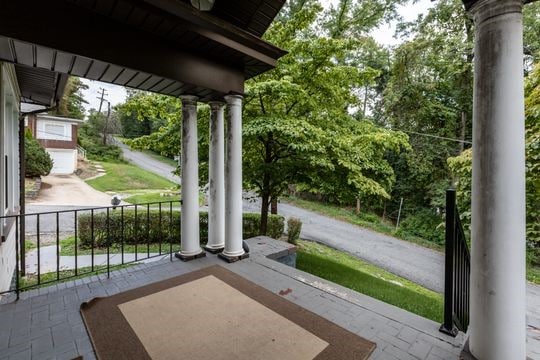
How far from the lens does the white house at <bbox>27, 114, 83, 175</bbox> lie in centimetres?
1661

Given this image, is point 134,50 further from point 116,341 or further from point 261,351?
point 261,351

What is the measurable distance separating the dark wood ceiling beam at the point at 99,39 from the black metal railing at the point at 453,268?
278 cm

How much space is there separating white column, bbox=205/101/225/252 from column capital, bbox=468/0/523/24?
295cm

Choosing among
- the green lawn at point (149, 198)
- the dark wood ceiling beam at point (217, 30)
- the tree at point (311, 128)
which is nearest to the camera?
the dark wood ceiling beam at point (217, 30)

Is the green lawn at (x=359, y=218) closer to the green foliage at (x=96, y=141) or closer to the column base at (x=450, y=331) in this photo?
Result: the column base at (x=450, y=331)

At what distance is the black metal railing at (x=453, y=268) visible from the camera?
214 centimetres

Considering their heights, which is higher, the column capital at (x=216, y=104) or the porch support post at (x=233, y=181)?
the column capital at (x=216, y=104)

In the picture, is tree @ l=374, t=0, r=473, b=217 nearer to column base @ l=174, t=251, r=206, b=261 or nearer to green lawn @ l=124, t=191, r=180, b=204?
column base @ l=174, t=251, r=206, b=261

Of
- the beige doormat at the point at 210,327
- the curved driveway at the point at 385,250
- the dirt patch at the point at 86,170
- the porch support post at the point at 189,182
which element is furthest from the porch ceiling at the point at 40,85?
the dirt patch at the point at 86,170

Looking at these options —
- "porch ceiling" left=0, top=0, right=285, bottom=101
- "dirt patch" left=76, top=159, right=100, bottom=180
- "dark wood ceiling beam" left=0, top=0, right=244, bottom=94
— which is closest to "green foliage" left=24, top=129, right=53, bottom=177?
"dirt patch" left=76, top=159, right=100, bottom=180

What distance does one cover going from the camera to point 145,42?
2568 mm

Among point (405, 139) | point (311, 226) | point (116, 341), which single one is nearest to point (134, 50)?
point (116, 341)

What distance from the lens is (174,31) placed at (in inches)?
101

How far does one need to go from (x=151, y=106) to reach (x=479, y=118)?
4962 mm
